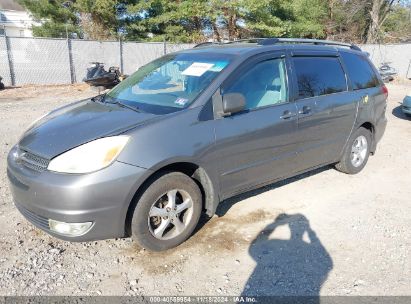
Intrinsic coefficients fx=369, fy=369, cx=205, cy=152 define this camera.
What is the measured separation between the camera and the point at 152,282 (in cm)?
293

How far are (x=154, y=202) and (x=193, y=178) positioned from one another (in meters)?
0.49

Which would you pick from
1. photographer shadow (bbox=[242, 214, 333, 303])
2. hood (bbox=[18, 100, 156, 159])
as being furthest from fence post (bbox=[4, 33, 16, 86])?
photographer shadow (bbox=[242, 214, 333, 303])

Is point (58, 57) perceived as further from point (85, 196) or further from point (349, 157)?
point (85, 196)

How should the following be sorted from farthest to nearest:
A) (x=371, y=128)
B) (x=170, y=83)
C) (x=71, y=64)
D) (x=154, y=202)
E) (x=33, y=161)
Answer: (x=71, y=64)
(x=371, y=128)
(x=170, y=83)
(x=154, y=202)
(x=33, y=161)

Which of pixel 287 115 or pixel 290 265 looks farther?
pixel 287 115

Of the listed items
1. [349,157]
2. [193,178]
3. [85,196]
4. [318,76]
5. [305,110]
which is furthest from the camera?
[349,157]

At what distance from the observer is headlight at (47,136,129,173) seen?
2.83 meters

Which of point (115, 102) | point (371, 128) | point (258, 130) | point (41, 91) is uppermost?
point (115, 102)

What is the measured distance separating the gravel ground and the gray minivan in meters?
0.29

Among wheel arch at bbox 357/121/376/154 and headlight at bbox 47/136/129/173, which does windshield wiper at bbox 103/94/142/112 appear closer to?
headlight at bbox 47/136/129/173

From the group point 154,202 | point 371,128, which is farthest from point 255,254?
point 371,128

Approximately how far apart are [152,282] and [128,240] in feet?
2.21

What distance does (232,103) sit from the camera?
3.40m

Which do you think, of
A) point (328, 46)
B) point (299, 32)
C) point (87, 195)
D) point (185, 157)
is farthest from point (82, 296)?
point (299, 32)
